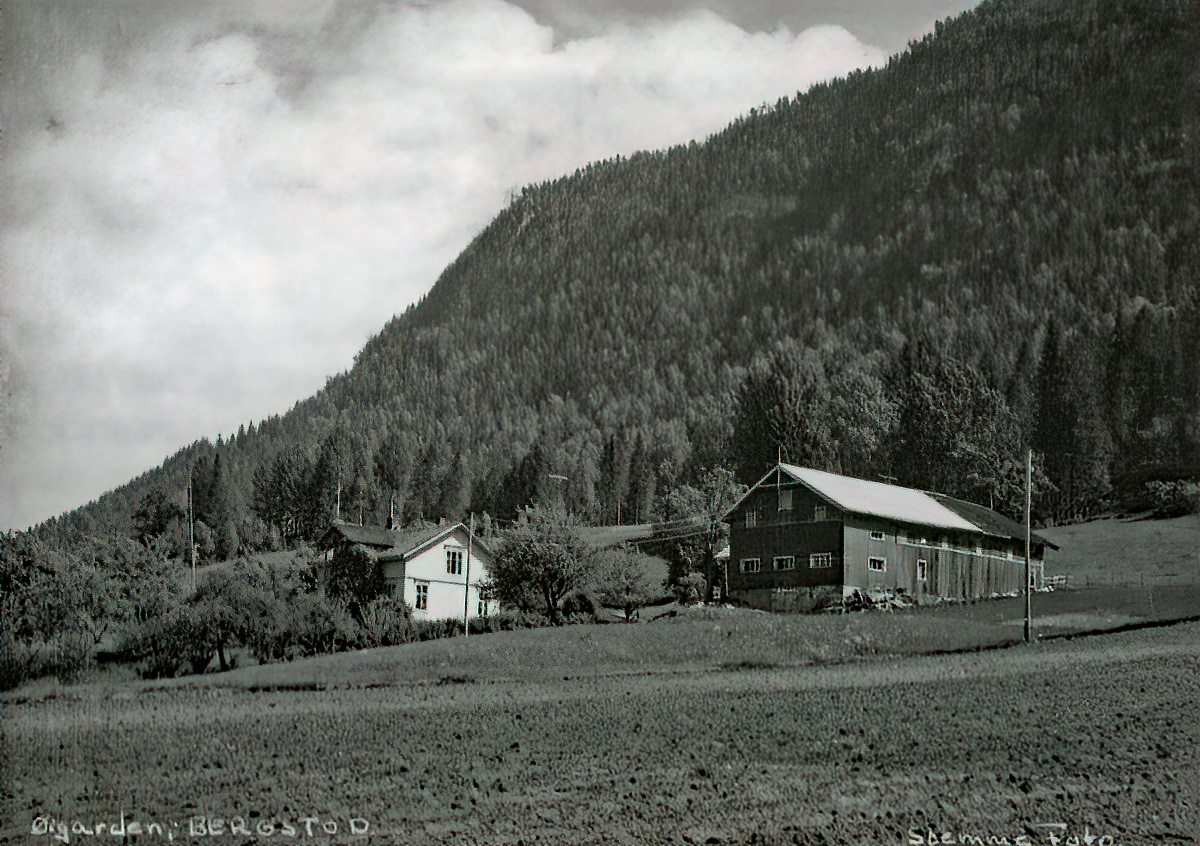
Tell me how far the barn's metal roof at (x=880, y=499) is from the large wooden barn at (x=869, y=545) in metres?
0.03

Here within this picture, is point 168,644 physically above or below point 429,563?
below

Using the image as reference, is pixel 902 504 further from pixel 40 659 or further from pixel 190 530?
pixel 40 659

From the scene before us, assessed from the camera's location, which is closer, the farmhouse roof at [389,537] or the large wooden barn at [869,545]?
the large wooden barn at [869,545]

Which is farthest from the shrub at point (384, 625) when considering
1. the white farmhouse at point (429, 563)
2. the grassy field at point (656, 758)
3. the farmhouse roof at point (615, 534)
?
the grassy field at point (656, 758)

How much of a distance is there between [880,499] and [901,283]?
360 inches

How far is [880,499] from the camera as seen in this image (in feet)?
99.4

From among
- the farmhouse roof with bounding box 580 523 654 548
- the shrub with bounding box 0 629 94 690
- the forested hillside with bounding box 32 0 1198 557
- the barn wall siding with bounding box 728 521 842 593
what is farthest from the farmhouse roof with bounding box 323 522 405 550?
the shrub with bounding box 0 629 94 690

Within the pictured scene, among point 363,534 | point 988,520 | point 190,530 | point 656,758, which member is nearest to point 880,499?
point 988,520

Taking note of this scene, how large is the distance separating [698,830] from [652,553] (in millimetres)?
27400

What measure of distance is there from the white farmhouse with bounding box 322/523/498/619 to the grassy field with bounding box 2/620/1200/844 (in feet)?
62.5

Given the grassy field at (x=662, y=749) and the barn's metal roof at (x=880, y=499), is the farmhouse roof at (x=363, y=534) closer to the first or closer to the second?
the grassy field at (x=662, y=749)

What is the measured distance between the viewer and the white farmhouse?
3819 cm

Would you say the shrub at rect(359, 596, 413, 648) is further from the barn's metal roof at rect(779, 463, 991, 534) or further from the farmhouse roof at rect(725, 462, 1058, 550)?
the barn's metal roof at rect(779, 463, 991, 534)

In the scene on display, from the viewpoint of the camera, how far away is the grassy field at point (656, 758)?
35.2 ft
